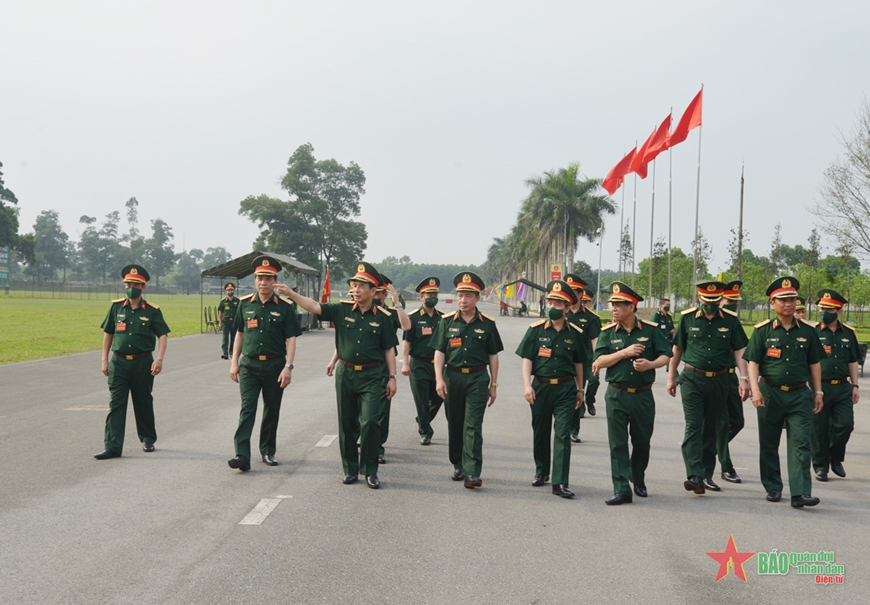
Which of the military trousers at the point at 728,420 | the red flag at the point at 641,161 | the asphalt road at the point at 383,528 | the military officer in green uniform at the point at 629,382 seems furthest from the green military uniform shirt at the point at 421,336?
the red flag at the point at 641,161

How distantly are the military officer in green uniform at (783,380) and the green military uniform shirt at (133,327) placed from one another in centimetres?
607

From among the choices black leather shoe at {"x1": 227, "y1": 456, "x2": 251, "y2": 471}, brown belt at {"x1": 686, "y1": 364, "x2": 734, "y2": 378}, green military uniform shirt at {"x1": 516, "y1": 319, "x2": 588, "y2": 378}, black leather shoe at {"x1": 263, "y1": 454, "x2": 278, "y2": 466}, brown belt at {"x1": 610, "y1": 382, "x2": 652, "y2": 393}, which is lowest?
black leather shoe at {"x1": 263, "y1": 454, "x2": 278, "y2": 466}

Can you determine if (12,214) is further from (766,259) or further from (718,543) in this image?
(718,543)

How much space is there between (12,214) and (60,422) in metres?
68.2

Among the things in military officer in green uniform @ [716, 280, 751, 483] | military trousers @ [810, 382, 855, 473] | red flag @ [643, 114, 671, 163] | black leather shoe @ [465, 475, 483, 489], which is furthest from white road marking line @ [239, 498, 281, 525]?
Result: red flag @ [643, 114, 671, 163]

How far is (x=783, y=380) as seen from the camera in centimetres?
679

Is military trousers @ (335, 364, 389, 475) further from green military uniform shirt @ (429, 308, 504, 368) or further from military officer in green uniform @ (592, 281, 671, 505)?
military officer in green uniform @ (592, 281, 671, 505)

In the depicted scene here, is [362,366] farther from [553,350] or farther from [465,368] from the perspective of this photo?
[553,350]

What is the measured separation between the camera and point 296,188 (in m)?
69.2

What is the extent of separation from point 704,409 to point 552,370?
1.51 metres

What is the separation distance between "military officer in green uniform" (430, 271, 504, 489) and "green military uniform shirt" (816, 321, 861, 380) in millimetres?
3539

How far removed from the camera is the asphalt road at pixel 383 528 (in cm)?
448

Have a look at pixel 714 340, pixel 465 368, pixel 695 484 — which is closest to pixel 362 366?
pixel 465 368

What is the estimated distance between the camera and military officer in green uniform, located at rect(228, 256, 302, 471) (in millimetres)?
7734
